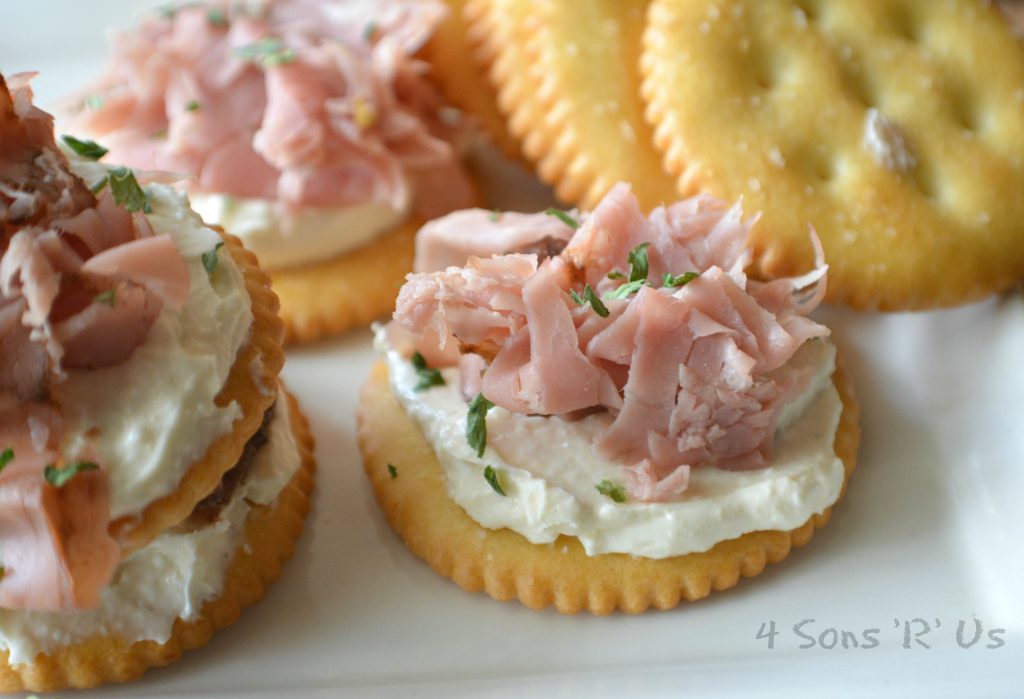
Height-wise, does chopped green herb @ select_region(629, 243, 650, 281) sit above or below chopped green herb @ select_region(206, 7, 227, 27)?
above

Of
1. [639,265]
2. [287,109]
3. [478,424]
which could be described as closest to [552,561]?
[478,424]

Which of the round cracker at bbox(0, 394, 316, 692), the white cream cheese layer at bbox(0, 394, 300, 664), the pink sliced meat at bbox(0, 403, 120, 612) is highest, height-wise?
the pink sliced meat at bbox(0, 403, 120, 612)

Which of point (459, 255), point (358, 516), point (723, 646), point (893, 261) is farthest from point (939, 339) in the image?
point (358, 516)

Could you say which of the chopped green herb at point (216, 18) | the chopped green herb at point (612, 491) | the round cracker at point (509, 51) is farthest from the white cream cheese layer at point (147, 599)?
the chopped green herb at point (216, 18)

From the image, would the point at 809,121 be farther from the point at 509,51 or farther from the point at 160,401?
the point at 160,401

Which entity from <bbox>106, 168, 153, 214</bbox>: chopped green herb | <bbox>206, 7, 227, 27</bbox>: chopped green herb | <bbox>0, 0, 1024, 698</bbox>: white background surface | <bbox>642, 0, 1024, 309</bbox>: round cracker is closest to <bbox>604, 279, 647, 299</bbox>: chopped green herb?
<bbox>642, 0, 1024, 309</bbox>: round cracker

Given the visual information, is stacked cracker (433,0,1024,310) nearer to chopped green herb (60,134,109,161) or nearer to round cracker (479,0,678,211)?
round cracker (479,0,678,211)
